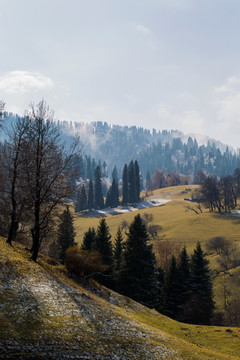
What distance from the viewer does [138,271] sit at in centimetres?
3931

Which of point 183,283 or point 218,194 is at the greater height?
point 218,194

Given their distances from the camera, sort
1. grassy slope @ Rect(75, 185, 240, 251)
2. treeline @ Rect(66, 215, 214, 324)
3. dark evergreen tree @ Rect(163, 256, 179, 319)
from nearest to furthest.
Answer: treeline @ Rect(66, 215, 214, 324) < dark evergreen tree @ Rect(163, 256, 179, 319) < grassy slope @ Rect(75, 185, 240, 251)

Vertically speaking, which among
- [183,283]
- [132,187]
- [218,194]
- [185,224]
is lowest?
[183,283]

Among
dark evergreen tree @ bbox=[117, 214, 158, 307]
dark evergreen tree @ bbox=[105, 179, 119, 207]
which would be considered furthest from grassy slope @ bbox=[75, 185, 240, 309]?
dark evergreen tree @ bbox=[105, 179, 119, 207]

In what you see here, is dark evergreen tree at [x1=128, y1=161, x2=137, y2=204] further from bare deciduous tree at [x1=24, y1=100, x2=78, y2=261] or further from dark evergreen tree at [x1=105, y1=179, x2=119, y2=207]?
bare deciduous tree at [x1=24, y1=100, x2=78, y2=261]

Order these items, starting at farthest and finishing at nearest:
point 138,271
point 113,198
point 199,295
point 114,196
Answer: point 114,196, point 113,198, point 199,295, point 138,271

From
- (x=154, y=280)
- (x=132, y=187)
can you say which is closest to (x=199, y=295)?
(x=154, y=280)

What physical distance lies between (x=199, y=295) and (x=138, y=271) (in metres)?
9.86

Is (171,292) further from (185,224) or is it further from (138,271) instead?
(185,224)

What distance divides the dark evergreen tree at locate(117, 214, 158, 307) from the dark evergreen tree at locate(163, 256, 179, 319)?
4.12 metres

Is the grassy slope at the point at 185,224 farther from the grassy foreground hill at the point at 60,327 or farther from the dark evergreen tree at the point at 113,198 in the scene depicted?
the grassy foreground hill at the point at 60,327

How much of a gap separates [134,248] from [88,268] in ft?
49.0

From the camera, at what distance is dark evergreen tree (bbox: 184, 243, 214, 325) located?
126ft

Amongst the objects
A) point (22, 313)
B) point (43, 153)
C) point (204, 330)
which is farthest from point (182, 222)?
point (22, 313)
